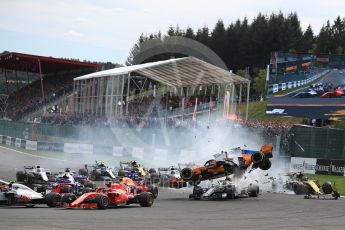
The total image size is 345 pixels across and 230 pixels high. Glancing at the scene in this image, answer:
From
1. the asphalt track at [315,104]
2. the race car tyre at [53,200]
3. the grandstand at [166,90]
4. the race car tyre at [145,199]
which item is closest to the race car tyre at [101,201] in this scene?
the race car tyre at [53,200]

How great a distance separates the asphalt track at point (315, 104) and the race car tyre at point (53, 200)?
29.9 meters

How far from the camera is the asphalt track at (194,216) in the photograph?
55.1ft

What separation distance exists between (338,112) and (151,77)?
536 inches

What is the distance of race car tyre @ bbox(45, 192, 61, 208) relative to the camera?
21.7m

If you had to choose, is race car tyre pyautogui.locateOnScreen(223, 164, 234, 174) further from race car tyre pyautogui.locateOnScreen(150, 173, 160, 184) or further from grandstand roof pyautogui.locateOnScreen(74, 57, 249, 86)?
grandstand roof pyautogui.locateOnScreen(74, 57, 249, 86)

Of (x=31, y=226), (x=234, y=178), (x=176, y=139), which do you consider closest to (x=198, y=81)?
(x=176, y=139)

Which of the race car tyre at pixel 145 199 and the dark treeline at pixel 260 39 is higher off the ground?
the dark treeline at pixel 260 39

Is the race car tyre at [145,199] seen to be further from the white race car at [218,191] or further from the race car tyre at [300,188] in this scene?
the race car tyre at [300,188]

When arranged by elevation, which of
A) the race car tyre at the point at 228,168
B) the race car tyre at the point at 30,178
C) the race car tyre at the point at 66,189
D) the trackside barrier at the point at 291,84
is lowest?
the race car tyre at the point at 66,189

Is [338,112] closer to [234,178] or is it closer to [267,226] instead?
[234,178]

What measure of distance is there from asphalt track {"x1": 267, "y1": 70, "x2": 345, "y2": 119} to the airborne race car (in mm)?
30131

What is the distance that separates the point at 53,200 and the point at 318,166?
22013 mm

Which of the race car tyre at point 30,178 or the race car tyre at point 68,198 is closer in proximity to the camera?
the race car tyre at point 68,198

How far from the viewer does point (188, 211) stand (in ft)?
70.9
